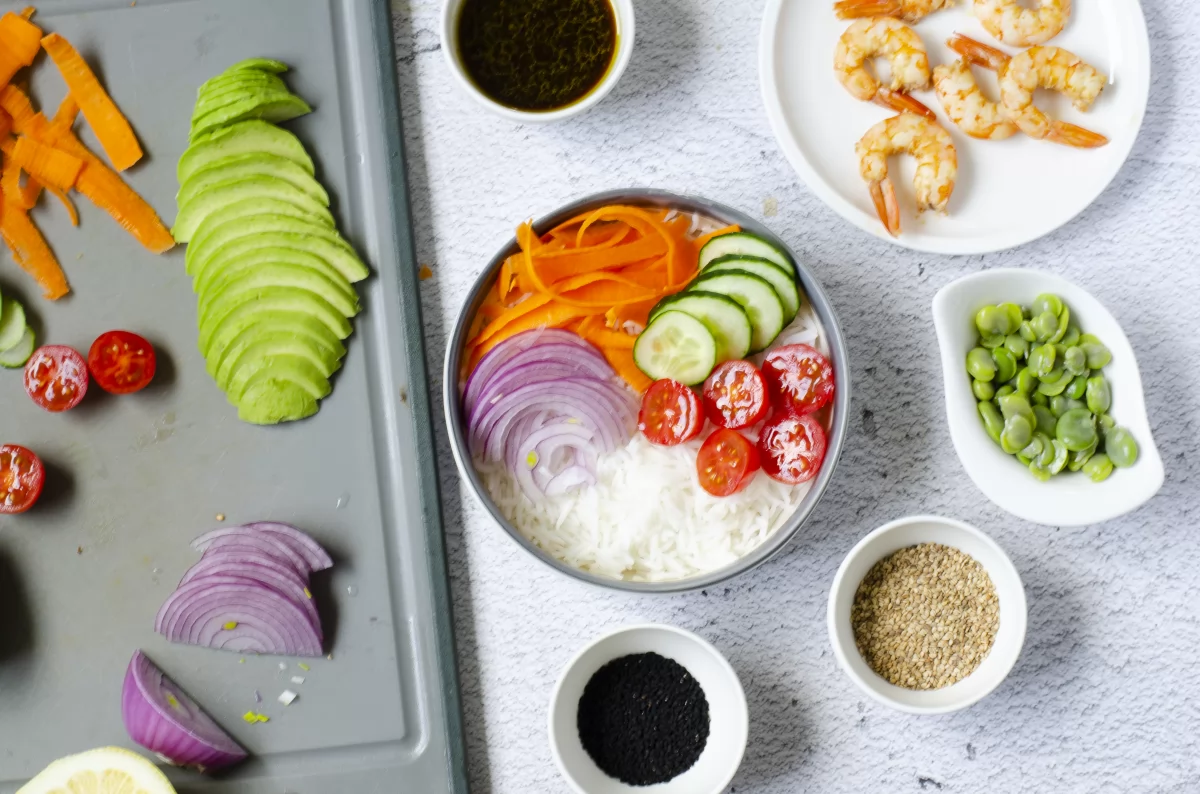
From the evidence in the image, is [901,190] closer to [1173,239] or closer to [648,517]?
[1173,239]

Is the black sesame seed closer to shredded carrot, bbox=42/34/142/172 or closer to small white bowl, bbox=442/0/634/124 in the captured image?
small white bowl, bbox=442/0/634/124

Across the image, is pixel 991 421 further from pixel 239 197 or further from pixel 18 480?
pixel 18 480

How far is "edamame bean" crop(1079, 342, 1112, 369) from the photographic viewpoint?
67.8 inches

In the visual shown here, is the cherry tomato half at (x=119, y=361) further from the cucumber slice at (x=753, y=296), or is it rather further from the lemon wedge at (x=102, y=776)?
the cucumber slice at (x=753, y=296)

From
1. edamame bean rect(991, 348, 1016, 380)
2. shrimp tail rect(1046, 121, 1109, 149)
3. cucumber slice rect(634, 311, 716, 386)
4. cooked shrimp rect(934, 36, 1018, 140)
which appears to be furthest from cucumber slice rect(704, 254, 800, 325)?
shrimp tail rect(1046, 121, 1109, 149)

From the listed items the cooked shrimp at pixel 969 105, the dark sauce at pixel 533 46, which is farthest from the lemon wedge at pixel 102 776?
the cooked shrimp at pixel 969 105

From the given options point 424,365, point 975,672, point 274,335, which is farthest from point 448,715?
point 975,672

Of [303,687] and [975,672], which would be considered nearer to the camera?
[975,672]

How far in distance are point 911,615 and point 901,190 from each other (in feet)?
2.61

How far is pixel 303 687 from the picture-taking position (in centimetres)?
187

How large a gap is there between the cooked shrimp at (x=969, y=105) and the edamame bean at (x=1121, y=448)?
0.59 metres

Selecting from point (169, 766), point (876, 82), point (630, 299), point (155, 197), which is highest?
point (876, 82)

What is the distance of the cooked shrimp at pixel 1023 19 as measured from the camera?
182cm

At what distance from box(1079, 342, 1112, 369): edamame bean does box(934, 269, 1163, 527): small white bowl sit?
0.02 meters
